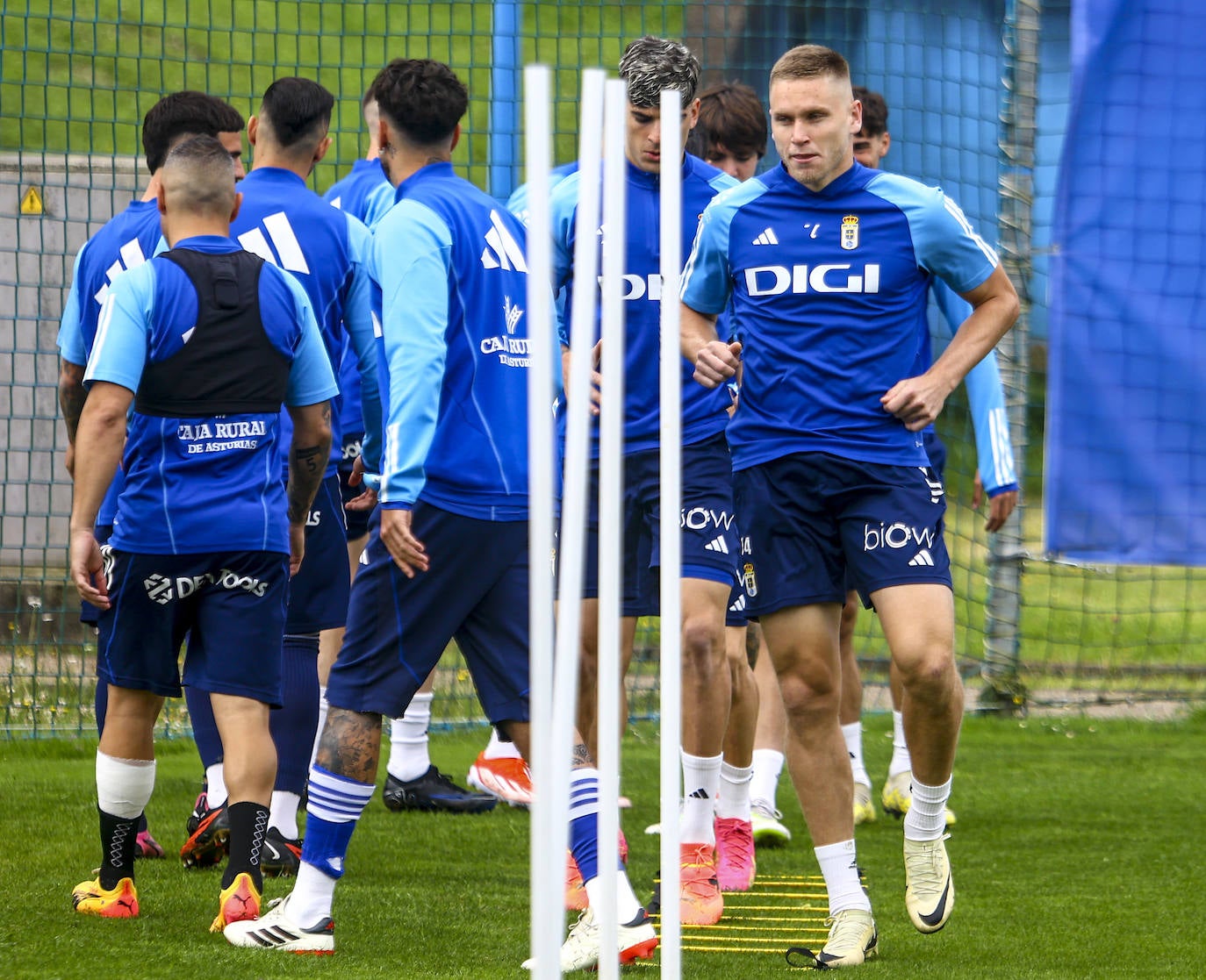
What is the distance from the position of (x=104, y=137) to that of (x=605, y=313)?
24.8ft

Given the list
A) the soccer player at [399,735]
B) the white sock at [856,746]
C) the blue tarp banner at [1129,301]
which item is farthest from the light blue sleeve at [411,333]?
the blue tarp banner at [1129,301]

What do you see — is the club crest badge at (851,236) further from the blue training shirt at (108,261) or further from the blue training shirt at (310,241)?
the blue training shirt at (108,261)

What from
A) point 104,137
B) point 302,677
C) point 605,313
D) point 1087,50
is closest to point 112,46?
point 104,137

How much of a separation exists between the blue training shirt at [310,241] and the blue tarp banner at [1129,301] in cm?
421

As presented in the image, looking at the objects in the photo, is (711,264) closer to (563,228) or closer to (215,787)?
(563,228)

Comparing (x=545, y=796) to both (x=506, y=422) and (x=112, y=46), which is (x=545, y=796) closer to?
(x=506, y=422)

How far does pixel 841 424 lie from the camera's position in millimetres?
4176

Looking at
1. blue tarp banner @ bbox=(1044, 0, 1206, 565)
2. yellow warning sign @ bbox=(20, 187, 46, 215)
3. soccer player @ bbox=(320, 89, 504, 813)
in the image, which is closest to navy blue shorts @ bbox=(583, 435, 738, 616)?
soccer player @ bbox=(320, 89, 504, 813)

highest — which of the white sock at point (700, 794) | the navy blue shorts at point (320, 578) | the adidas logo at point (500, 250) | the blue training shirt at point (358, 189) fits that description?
the blue training shirt at point (358, 189)

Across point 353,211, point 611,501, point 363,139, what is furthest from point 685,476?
point 363,139

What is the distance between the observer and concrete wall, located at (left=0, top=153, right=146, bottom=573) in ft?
26.8

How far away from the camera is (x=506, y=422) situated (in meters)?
4.11

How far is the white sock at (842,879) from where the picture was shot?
13.6ft

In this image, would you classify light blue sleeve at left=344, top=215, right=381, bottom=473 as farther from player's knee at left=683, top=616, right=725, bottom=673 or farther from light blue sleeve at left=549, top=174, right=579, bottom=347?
player's knee at left=683, top=616, right=725, bottom=673
